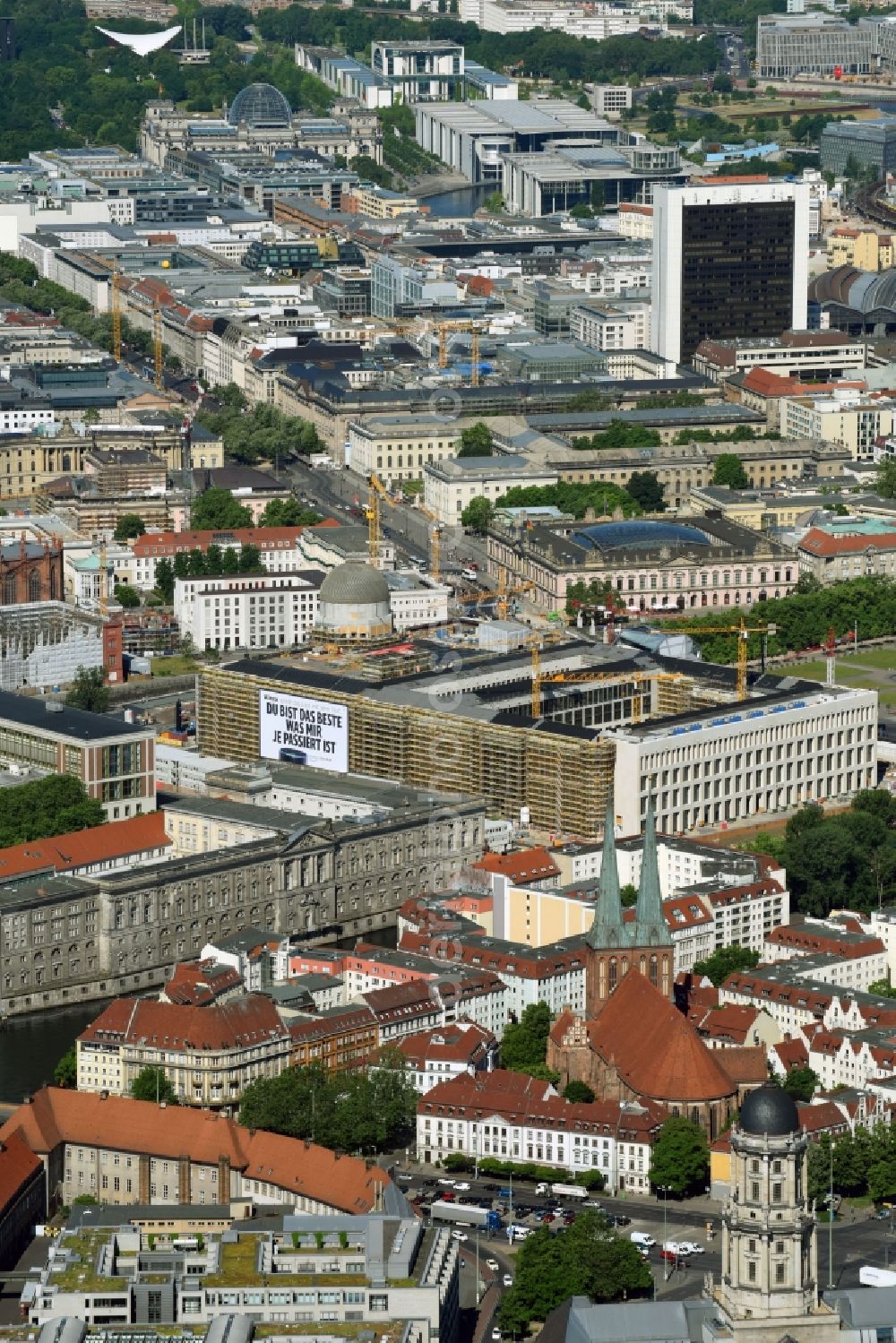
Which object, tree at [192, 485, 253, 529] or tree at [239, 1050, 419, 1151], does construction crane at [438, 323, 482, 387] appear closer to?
tree at [192, 485, 253, 529]

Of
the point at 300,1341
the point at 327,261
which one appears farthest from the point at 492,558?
the point at 300,1341

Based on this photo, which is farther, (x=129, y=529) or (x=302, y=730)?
(x=129, y=529)

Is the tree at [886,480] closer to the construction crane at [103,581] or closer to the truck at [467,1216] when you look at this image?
the construction crane at [103,581]

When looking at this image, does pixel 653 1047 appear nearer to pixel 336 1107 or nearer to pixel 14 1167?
pixel 336 1107

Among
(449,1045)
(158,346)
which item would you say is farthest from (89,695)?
(158,346)

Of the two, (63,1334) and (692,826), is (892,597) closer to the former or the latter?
(692,826)

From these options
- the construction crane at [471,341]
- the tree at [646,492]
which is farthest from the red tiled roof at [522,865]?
the construction crane at [471,341]

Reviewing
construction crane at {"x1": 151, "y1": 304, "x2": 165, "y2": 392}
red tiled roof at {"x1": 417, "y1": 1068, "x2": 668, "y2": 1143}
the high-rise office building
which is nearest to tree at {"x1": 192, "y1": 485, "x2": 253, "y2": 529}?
construction crane at {"x1": 151, "y1": 304, "x2": 165, "y2": 392}
